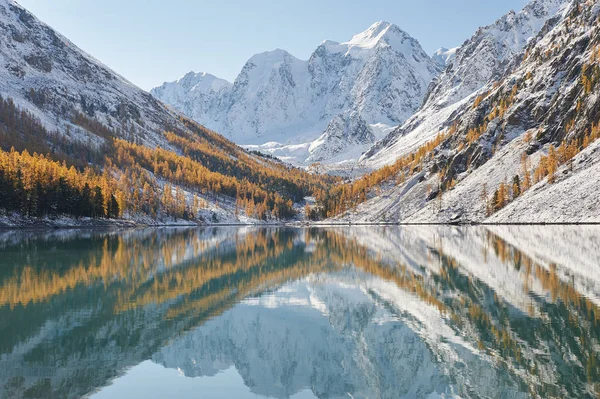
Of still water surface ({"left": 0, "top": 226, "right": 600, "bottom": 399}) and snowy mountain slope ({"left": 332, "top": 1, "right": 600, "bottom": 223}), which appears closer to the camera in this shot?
still water surface ({"left": 0, "top": 226, "right": 600, "bottom": 399})

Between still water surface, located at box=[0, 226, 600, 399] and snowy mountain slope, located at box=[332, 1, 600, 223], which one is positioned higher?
snowy mountain slope, located at box=[332, 1, 600, 223]

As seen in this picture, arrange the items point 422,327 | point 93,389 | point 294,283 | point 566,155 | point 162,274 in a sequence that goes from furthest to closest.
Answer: point 566,155
point 162,274
point 294,283
point 422,327
point 93,389

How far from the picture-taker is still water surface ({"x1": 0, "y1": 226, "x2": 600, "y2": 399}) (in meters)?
21.0

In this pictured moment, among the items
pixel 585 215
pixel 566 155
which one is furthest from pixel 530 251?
pixel 566 155

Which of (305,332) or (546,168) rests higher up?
(546,168)

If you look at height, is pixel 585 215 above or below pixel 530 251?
above

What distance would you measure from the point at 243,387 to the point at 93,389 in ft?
19.3

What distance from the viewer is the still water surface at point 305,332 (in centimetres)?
2103

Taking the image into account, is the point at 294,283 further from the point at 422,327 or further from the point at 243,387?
the point at 243,387

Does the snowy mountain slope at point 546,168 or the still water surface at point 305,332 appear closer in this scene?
the still water surface at point 305,332

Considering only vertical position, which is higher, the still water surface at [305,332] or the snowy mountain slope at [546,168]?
the snowy mountain slope at [546,168]

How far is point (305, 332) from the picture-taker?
100.0ft

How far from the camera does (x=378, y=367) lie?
23.5 meters

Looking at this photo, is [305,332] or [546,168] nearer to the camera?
[305,332]
